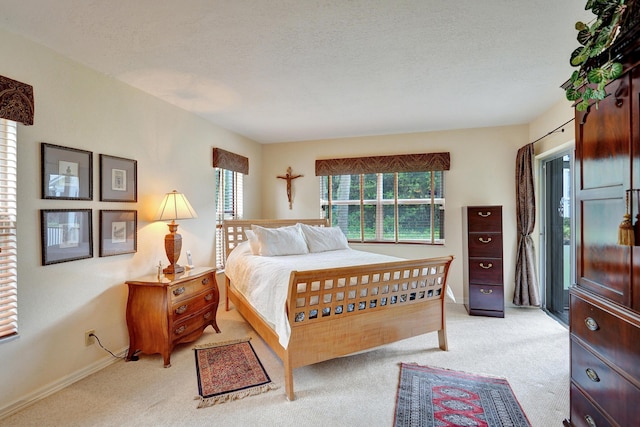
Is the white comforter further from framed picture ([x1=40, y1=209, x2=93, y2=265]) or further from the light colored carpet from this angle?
framed picture ([x1=40, y1=209, x2=93, y2=265])

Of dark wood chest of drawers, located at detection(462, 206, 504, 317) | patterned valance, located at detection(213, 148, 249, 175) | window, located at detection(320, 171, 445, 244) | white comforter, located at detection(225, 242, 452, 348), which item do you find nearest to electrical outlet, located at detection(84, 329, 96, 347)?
white comforter, located at detection(225, 242, 452, 348)

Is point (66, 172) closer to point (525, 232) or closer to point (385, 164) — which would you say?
point (385, 164)

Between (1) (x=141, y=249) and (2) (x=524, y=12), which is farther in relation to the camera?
(1) (x=141, y=249)

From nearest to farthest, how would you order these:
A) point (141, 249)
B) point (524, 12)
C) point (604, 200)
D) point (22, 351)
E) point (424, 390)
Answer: point (604, 200) < point (524, 12) < point (22, 351) < point (424, 390) < point (141, 249)

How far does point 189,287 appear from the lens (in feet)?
9.11

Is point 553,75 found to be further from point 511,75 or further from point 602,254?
point 602,254

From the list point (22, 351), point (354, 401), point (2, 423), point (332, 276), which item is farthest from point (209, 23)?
point (2, 423)

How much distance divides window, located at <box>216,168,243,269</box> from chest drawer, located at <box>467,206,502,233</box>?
3192mm

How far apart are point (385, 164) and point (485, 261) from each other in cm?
188

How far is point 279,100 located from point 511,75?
2.13 meters

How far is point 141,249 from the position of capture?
114 inches

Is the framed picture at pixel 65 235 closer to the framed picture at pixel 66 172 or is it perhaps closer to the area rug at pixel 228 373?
the framed picture at pixel 66 172

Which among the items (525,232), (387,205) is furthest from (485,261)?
(387,205)

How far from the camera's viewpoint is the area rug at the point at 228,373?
6.98ft
